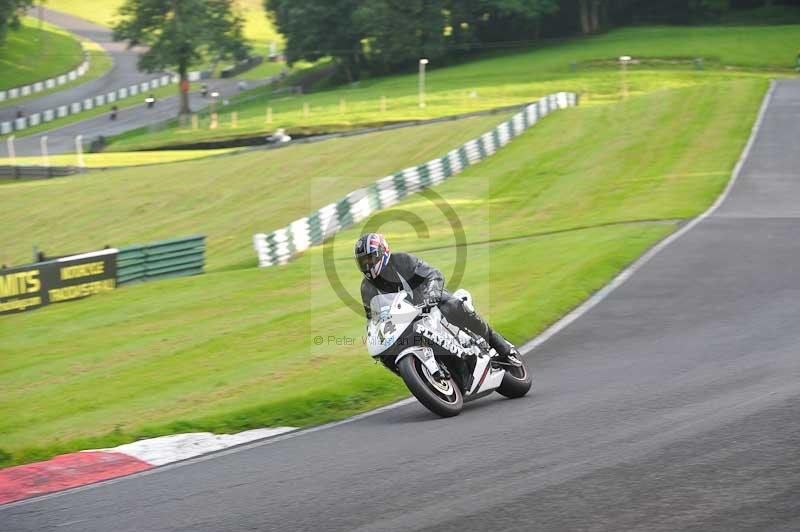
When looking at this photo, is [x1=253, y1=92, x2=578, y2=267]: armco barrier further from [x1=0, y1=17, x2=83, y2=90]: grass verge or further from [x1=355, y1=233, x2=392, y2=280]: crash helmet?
[x1=0, y1=17, x2=83, y2=90]: grass verge

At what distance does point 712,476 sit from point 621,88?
62.5 metres

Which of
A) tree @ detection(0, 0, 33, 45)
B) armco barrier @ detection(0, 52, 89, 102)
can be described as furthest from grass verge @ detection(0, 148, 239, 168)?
armco barrier @ detection(0, 52, 89, 102)

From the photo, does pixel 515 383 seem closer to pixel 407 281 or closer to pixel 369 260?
pixel 407 281

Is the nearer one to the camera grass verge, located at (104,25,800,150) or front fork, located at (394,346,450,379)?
front fork, located at (394,346,450,379)

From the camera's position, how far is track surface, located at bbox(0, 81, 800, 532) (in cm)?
710

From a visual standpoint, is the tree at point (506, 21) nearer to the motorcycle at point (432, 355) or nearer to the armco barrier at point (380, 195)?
the armco barrier at point (380, 195)

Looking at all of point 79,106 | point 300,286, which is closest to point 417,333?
point 300,286

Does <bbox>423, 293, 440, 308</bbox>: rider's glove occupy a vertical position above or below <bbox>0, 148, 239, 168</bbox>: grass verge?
above

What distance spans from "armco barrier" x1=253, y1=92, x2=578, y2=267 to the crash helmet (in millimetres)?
17108

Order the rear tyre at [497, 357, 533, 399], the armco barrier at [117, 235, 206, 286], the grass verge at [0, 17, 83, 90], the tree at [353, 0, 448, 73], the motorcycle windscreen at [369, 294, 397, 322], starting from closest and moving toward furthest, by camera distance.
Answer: the motorcycle windscreen at [369, 294, 397, 322], the rear tyre at [497, 357, 533, 399], the armco barrier at [117, 235, 206, 286], the tree at [353, 0, 448, 73], the grass verge at [0, 17, 83, 90]

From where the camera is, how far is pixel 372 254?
10.1 metres

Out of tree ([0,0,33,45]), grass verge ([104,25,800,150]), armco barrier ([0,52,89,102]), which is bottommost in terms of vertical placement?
grass verge ([104,25,800,150])

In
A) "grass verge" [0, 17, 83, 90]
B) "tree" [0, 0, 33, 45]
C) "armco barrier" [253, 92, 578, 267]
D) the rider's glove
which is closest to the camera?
the rider's glove

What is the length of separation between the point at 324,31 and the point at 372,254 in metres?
87.2
